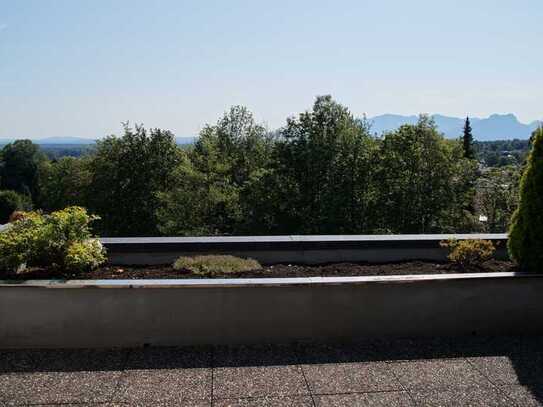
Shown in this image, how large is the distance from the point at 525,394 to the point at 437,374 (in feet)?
2.07

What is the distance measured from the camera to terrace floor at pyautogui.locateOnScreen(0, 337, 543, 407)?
11.0 ft

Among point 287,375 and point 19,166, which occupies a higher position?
point 287,375

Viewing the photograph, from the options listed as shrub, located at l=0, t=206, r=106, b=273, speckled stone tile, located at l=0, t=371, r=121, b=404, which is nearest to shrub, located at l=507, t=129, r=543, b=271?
speckled stone tile, located at l=0, t=371, r=121, b=404

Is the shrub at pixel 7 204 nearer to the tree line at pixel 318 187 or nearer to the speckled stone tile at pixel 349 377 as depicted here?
the tree line at pixel 318 187

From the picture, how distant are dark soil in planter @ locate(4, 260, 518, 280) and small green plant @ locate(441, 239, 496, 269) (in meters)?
0.08

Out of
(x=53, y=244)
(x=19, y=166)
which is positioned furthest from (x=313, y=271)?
(x=19, y=166)

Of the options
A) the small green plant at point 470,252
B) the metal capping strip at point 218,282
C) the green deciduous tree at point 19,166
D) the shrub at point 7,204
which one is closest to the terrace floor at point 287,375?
the metal capping strip at point 218,282

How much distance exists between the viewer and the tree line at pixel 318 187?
1922 cm

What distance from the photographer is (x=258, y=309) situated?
13.9 ft

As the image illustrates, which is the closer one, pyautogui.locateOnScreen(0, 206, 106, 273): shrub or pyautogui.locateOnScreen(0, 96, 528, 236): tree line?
pyautogui.locateOnScreen(0, 206, 106, 273): shrub

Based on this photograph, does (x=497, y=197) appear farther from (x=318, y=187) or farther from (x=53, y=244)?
(x=53, y=244)

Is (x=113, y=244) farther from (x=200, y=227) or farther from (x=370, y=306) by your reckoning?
(x=200, y=227)

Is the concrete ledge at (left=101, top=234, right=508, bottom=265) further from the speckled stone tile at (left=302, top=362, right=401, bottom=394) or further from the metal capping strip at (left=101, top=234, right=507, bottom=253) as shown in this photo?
the speckled stone tile at (left=302, top=362, right=401, bottom=394)

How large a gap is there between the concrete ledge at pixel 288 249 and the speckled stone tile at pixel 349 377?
179cm
